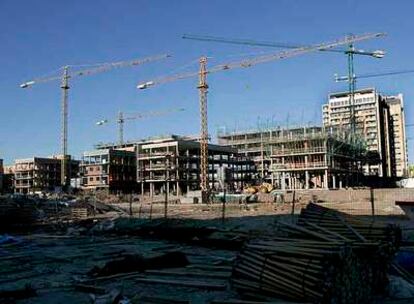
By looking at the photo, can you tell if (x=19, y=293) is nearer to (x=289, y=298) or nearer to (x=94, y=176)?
(x=289, y=298)

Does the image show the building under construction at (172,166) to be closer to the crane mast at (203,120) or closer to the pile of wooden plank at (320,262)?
the crane mast at (203,120)

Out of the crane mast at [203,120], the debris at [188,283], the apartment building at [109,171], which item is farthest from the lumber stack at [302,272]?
the apartment building at [109,171]

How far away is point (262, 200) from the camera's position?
6688 centimetres

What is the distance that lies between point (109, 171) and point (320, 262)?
5014 inches

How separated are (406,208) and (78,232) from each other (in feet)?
53.7

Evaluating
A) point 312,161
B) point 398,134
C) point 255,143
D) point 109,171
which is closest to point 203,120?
point 312,161

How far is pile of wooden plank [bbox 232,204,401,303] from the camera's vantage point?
872cm

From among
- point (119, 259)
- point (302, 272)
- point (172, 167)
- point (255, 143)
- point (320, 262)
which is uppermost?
point (255, 143)

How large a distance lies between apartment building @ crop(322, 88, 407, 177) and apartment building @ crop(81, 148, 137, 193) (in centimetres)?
6204

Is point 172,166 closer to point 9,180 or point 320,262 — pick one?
point 9,180

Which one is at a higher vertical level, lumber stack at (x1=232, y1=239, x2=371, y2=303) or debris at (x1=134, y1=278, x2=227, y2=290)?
lumber stack at (x1=232, y1=239, x2=371, y2=303)

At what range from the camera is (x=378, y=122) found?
173375 millimetres

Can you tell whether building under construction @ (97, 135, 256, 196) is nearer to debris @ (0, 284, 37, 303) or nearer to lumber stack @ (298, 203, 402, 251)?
debris @ (0, 284, 37, 303)

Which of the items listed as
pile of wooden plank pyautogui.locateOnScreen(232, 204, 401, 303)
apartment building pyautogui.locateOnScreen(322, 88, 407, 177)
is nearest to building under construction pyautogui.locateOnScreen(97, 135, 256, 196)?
apartment building pyautogui.locateOnScreen(322, 88, 407, 177)
